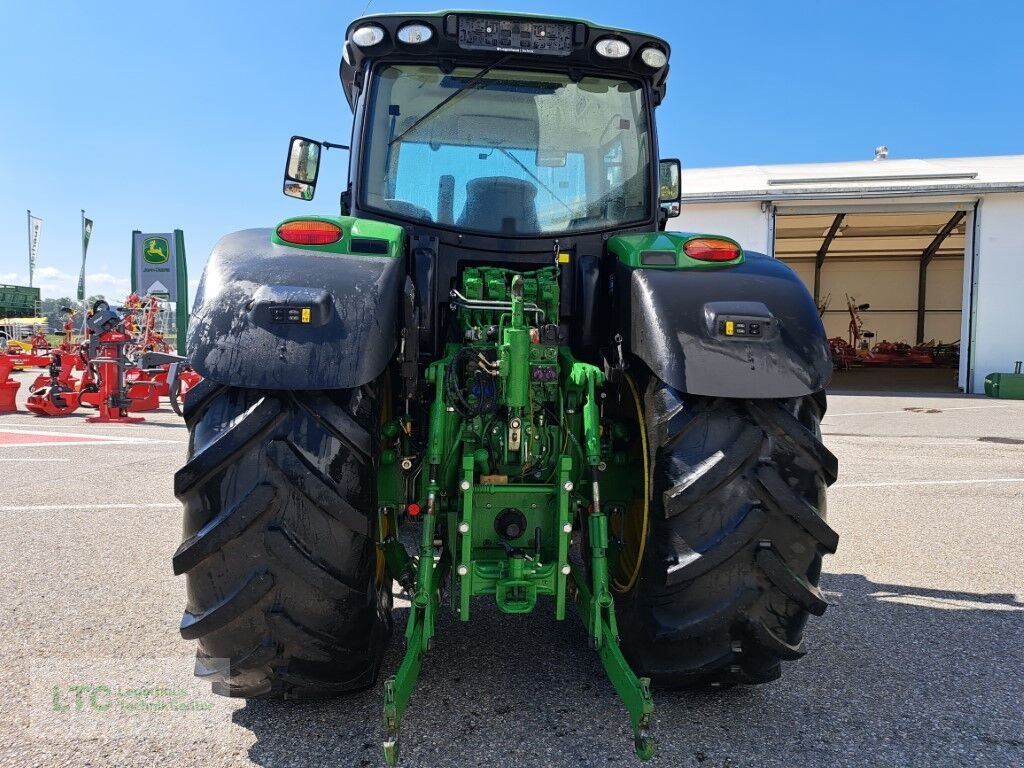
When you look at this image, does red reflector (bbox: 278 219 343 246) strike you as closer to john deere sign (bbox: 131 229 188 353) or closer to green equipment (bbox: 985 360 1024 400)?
john deere sign (bbox: 131 229 188 353)

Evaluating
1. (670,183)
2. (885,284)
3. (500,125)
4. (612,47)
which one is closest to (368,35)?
(500,125)

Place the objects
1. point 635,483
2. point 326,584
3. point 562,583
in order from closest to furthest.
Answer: point 326,584
point 562,583
point 635,483

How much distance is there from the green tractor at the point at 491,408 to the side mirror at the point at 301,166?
707 mm

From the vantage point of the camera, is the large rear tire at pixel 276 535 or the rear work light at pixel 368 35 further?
the rear work light at pixel 368 35

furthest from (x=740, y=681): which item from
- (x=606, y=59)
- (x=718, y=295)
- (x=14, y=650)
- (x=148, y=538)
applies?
(x=148, y=538)

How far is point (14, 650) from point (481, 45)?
306cm

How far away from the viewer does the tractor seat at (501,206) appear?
3.11 metres

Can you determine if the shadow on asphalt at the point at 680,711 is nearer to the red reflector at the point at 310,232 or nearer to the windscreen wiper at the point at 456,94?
the red reflector at the point at 310,232

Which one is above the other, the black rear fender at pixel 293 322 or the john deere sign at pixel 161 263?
the john deere sign at pixel 161 263

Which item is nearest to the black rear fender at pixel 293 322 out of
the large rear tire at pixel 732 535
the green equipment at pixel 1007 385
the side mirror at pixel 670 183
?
the large rear tire at pixel 732 535

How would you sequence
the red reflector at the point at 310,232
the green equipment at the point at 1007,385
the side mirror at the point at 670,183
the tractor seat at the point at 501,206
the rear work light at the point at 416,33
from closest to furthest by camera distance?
the red reflector at the point at 310,232, the rear work light at the point at 416,33, the tractor seat at the point at 501,206, the side mirror at the point at 670,183, the green equipment at the point at 1007,385

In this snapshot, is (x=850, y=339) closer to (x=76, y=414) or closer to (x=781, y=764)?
(x=76, y=414)

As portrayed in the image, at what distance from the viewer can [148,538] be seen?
4766 mm

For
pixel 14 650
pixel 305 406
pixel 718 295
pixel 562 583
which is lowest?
pixel 14 650
